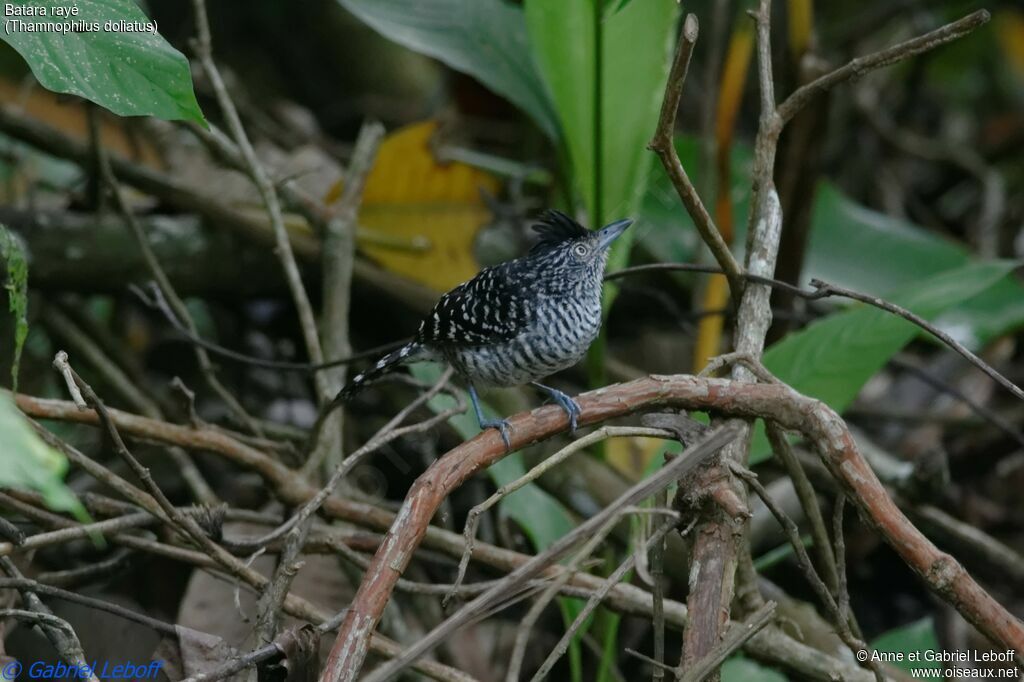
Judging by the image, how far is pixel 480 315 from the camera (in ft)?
8.89

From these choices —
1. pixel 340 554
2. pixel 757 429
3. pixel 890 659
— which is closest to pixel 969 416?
pixel 890 659

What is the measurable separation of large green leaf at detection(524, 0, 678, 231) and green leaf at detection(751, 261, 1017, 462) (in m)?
0.76

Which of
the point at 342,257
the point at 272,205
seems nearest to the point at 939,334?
the point at 272,205

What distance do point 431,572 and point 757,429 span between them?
118 cm

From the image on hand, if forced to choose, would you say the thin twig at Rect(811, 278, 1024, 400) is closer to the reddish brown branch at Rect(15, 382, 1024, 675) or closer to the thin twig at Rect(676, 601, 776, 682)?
the reddish brown branch at Rect(15, 382, 1024, 675)

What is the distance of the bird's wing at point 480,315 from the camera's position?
2695 mm

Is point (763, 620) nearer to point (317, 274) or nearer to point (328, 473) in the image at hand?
point (328, 473)

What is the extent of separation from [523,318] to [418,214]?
1.31 m

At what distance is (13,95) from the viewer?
14.6 ft

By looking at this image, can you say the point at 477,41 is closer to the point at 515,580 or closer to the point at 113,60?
the point at 113,60

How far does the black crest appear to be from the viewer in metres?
2.84

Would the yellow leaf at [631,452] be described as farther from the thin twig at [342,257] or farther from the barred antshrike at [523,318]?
the thin twig at [342,257]

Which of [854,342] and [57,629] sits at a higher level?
[854,342]

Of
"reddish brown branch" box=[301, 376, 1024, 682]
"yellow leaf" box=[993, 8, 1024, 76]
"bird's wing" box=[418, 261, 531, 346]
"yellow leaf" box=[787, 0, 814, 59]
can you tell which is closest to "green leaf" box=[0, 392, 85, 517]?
"reddish brown branch" box=[301, 376, 1024, 682]
